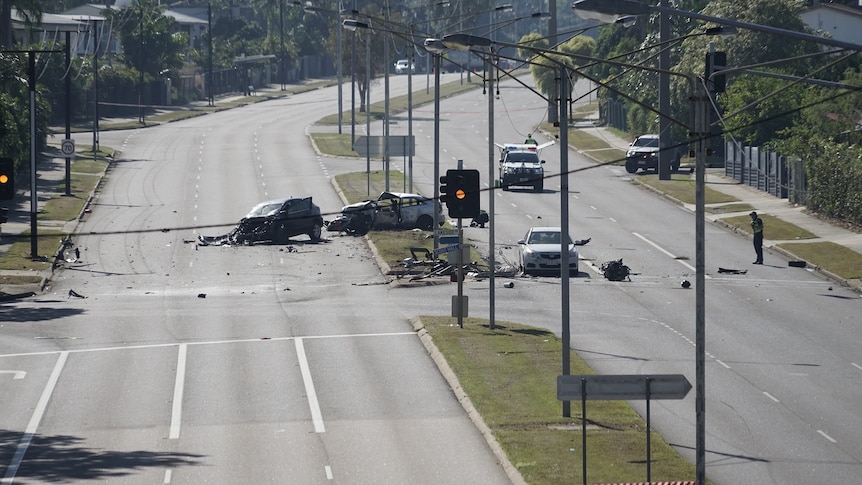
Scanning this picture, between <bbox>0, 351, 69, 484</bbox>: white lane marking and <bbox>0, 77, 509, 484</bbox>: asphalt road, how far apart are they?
6 cm

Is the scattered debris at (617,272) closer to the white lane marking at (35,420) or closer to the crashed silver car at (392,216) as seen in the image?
the crashed silver car at (392,216)

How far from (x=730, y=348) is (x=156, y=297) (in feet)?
60.9

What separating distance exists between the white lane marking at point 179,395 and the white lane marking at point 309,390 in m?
2.55

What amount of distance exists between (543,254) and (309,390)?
18.2 m

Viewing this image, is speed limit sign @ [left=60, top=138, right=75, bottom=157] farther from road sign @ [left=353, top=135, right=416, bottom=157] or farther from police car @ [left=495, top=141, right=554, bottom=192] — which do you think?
police car @ [left=495, top=141, right=554, bottom=192]

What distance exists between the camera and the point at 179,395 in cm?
2922

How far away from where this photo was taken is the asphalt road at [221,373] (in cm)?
2361

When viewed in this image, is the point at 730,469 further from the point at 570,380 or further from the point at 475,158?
the point at 475,158

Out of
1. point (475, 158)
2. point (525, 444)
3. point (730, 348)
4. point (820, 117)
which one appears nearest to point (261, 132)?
point (475, 158)

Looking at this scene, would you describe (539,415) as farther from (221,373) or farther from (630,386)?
(221,373)

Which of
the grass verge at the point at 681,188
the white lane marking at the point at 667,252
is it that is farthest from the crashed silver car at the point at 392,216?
the grass verge at the point at 681,188

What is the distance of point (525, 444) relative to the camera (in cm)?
2408

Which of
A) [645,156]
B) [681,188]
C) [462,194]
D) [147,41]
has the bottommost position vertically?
[681,188]

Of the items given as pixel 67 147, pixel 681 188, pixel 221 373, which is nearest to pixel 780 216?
pixel 681 188
